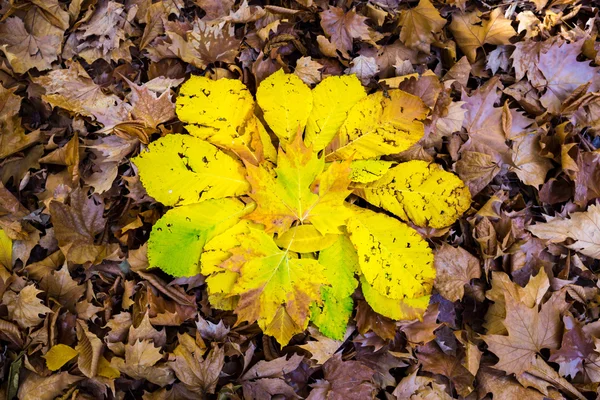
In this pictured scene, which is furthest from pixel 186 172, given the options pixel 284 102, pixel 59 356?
pixel 59 356

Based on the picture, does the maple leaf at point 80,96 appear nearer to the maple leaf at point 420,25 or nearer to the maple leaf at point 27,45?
the maple leaf at point 27,45

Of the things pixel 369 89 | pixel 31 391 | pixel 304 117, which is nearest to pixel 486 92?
pixel 369 89

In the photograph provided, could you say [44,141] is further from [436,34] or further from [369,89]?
[436,34]

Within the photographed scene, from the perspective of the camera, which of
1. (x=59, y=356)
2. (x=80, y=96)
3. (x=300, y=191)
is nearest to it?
(x=300, y=191)

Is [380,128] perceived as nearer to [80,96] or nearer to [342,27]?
[342,27]

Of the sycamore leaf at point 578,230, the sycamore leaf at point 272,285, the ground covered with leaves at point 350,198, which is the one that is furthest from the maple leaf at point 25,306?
the sycamore leaf at point 578,230
